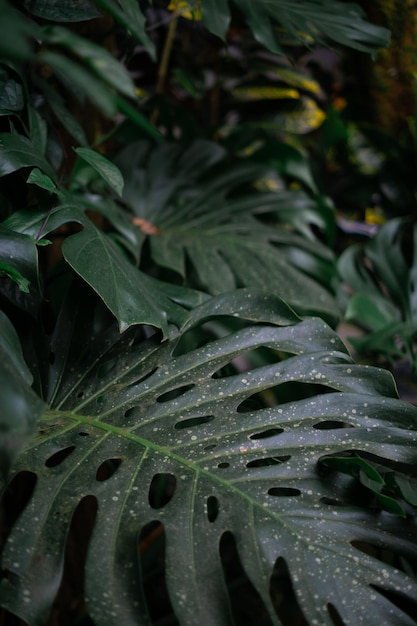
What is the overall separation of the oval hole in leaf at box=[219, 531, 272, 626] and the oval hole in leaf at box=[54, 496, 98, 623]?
0.94 ft

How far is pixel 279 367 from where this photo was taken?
707 millimetres

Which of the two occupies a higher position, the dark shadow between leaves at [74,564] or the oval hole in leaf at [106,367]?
the oval hole in leaf at [106,367]

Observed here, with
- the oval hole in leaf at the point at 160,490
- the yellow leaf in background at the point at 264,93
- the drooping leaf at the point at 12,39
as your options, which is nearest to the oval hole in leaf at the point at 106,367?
the oval hole in leaf at the point at 160,490

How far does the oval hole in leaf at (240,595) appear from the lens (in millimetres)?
1221

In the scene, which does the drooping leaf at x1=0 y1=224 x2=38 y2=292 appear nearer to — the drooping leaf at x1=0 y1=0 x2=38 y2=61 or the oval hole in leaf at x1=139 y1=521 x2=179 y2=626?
the drooping leaf at x1=0 y1=0 x2=38 y2=61

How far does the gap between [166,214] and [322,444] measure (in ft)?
2.49

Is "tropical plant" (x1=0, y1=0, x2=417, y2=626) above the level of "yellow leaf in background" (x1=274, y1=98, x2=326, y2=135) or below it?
above

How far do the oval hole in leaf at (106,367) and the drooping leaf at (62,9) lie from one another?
43 cm

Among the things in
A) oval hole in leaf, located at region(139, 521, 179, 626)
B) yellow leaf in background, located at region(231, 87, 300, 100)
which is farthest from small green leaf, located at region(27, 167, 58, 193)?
yellow leaf in background, located at region(231, 87, 300, 100)

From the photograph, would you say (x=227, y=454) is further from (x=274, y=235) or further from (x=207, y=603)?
(x=274, y=235)

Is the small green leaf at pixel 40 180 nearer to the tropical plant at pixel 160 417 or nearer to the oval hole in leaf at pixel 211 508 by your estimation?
the tropical plant at pixel 160 417

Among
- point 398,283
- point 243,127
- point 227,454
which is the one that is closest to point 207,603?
point 227,454

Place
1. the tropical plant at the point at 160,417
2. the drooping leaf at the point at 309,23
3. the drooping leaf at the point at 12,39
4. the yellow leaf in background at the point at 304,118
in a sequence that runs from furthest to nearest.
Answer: the yellow leaf in background at the point at 304,118, the drooping leaf at the point at 309,23, the tropical plant at the point at 160,417, the drooping leaf at the point at 12,39

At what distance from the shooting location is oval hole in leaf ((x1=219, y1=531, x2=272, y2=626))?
4.01ft
